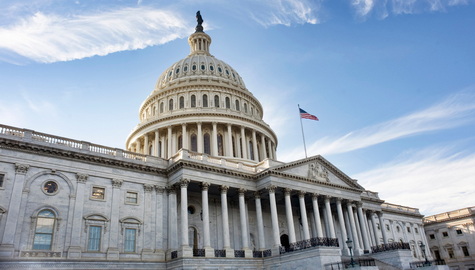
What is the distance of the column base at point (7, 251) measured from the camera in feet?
87.7

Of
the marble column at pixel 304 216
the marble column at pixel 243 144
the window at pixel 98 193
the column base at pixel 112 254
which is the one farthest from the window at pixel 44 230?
the marble column at pixel 243 144

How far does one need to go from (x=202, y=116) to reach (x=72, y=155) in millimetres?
24368

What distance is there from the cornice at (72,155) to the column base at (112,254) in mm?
7273

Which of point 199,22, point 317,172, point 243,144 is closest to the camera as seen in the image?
point 317,172

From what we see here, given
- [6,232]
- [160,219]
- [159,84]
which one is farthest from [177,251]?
[159,84]

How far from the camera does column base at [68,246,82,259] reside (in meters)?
29.3

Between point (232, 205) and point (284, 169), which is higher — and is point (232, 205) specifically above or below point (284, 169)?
below

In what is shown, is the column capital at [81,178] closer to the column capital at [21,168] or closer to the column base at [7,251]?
the column capital at [21,168]

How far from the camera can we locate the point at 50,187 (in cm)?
3084

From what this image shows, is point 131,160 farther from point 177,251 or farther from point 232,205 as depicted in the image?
point 232,205

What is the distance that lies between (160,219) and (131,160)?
5983mm

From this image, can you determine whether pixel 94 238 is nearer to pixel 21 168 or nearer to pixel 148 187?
pixel 148 187

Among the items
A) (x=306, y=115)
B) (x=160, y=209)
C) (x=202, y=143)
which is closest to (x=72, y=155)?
(x=160, y=209)

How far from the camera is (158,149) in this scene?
54.9 meters
